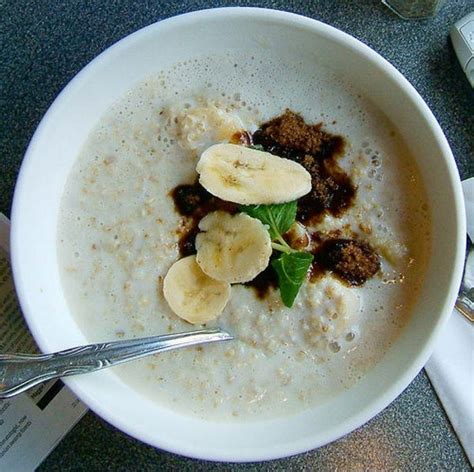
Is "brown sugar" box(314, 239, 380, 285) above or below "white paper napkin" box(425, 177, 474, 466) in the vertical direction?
above

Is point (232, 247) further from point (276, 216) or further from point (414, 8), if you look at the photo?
point (414, 8)

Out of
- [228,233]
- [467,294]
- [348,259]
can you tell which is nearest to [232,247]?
[228,233]

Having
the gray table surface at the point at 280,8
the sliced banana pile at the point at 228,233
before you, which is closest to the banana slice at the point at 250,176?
the sliced banana pile at the point at 228,233

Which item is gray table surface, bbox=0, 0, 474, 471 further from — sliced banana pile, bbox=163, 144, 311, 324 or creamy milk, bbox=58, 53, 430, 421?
sliced banana pile, bbox=163, 144, 311, 324

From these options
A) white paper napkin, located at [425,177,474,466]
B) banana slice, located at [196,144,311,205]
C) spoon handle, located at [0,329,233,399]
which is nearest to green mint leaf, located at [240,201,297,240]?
banana slice, located at [196,144,311,205]

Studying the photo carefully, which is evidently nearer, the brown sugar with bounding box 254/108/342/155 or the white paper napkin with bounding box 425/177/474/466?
the brown sugar with bounding box 254/108/342/155

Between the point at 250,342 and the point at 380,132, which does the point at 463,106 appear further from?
the point at 250,342

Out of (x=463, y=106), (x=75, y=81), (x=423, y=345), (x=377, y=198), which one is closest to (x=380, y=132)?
(x=377, y=198)
